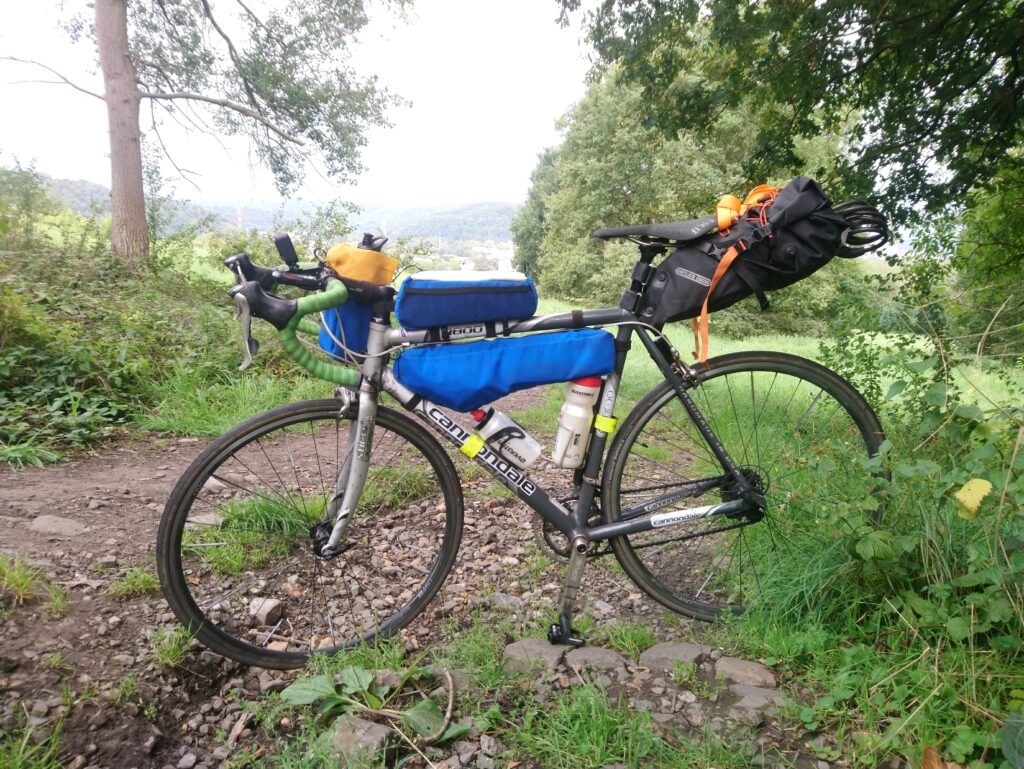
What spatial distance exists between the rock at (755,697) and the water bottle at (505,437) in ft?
3.32

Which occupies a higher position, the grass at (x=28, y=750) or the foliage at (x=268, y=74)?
the foliage at (x=268, y=74)

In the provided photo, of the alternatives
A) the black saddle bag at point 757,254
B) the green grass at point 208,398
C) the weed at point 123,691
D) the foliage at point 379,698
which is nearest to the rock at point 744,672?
the foliage at point 379,698

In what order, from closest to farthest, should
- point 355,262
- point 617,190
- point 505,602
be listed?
point 355,262 < point 505,602 < point 617,190

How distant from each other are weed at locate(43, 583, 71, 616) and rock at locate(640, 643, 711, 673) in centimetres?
214

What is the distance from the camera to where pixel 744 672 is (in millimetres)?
1865

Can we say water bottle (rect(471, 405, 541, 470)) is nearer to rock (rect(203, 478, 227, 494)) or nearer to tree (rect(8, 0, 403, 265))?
rock (rect(203, 478, 227, 494))

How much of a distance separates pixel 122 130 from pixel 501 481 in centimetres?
906

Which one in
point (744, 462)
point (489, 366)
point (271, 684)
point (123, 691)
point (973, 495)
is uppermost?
point (489, 366)

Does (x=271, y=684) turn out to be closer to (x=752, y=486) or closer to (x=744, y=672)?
(x=744, y=672)

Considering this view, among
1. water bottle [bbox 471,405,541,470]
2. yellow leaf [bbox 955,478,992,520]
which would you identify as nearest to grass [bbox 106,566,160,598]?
water bottle [bbox 471,405,541,470]

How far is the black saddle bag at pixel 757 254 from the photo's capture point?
196 cm

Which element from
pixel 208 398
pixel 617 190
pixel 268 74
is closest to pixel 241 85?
pixel 268 74

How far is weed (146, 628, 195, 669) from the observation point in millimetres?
1937

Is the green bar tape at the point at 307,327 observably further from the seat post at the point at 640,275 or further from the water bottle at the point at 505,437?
the seat post at the point at 640,275
